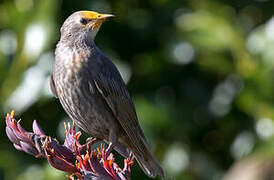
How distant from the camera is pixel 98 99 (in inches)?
219

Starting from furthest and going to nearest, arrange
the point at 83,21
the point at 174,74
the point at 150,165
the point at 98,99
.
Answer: the point at 174,74
the point at 83,21
the point at 98,99
the point at 150,165

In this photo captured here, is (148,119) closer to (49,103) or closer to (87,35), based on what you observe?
(49,103)

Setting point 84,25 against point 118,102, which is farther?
point 84,25

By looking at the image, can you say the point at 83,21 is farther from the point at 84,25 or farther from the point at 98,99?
the point at 98,99

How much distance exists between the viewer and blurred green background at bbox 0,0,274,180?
292 inches

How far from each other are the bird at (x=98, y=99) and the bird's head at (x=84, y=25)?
0.02m

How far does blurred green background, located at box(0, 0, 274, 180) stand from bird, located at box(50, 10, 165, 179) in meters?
1.67

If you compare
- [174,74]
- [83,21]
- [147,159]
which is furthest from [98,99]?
[174,74]

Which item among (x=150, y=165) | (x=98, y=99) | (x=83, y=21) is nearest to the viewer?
(x=150, y=165)

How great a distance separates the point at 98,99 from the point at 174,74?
2891 millimetres

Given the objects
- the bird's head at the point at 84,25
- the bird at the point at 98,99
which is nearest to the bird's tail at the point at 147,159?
the bird at the point at 98,99

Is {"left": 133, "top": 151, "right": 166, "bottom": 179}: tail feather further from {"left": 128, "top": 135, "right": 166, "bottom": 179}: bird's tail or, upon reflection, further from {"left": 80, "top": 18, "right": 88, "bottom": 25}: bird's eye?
{"left": 80, "top": 18, "right": 88, "bottom": 25}: bird's eye

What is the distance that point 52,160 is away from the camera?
430 centimetres

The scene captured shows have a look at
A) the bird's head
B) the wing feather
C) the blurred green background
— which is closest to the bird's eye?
the bird's head
